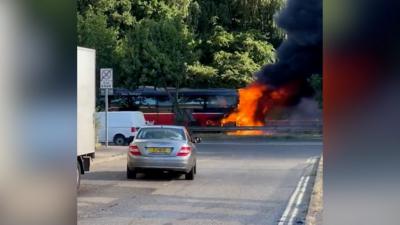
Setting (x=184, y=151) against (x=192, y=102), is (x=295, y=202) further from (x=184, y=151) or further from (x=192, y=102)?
(x=192, y=102)

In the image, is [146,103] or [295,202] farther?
[146,103]

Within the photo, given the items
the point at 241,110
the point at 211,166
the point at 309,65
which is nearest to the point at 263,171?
the point at 211,166

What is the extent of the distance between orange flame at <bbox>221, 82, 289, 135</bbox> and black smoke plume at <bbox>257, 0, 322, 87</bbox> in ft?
1.67

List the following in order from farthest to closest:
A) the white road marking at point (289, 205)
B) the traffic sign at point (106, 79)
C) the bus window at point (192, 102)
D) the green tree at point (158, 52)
Answer: the bus window at point (192, 102)
the green tree at point (158, 52)
the traffic sign at point (106, 79)
the white road marking at point (289, 205)

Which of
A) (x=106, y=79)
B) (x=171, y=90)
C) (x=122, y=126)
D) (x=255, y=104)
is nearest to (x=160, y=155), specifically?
(x=106, y=79)

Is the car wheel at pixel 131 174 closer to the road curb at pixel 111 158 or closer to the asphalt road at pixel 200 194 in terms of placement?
the asphalt road at pixel 200 194

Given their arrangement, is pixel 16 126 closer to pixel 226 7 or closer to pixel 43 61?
pixel 43 61

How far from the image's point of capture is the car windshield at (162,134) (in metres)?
15.5

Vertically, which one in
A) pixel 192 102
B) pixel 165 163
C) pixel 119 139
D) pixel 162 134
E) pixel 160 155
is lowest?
pixel 119 139

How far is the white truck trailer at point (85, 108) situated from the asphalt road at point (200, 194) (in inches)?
27.9

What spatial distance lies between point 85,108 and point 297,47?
18893 mm

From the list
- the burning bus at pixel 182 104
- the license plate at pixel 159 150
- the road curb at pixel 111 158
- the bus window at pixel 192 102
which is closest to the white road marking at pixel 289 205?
the license plate at pixel 159 150

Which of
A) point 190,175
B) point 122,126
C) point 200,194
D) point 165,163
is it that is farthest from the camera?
point 122,126

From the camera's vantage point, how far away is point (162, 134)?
15.6 m
